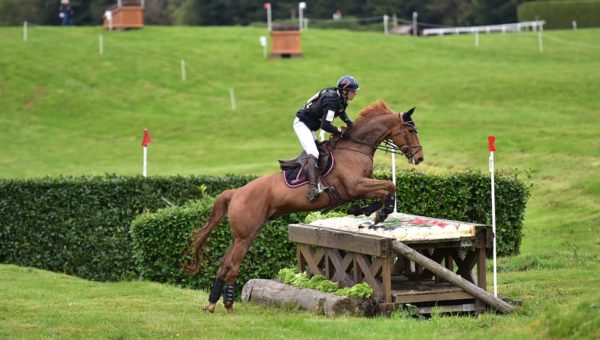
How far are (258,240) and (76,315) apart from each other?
662cm

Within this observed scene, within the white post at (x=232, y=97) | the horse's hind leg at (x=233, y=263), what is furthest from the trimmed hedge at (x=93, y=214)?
the white post at (x=232, y=97)

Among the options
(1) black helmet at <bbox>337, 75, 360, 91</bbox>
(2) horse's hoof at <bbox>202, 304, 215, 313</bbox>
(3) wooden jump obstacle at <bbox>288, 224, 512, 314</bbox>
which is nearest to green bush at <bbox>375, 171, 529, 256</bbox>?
(3) wooden jump obstacle at <bbox>288, 224, 512, 314</bbox>

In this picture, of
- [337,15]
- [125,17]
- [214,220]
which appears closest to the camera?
[214,220]

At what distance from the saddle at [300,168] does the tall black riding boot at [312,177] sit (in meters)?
0.11

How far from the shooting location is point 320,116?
16.1 m

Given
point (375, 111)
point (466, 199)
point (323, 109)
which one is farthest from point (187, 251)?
point (323, 109)

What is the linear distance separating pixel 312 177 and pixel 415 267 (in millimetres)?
2808

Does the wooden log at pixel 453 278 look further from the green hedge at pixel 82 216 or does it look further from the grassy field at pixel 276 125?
the green hedge at pixel 82 216

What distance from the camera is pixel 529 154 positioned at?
106ft

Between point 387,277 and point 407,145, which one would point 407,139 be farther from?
point 387,277

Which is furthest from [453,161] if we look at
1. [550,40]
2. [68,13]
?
[68,13]

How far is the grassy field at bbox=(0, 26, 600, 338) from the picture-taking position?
14414mm

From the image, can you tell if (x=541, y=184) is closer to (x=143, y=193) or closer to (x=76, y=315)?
(x=143, y=193)

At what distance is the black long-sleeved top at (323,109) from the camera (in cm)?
1567
